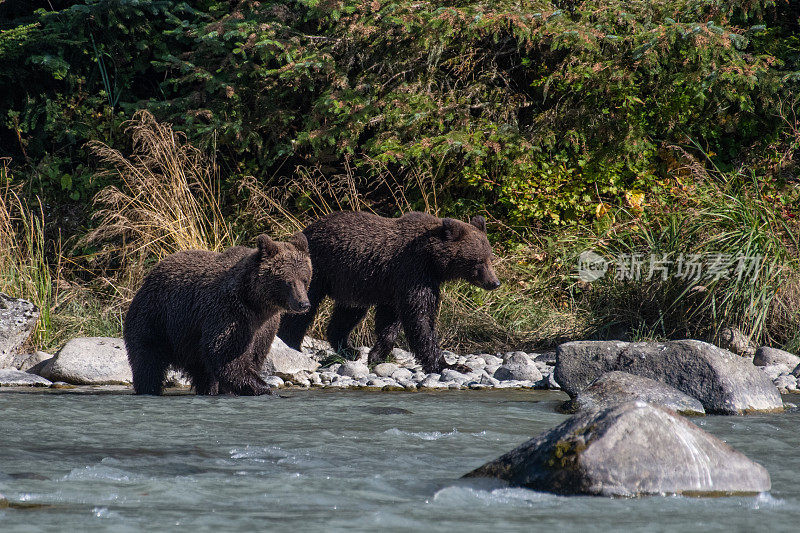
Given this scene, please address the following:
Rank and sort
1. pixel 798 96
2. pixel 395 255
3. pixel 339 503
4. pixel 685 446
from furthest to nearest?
1. pixel 798 96
2. pixel 395 255
3. pixel 685 446
4. pixel 339 503

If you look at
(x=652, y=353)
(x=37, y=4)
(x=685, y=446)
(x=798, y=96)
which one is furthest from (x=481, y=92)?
(x=685, y=446)

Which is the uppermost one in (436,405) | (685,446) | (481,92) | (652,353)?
(481,92)

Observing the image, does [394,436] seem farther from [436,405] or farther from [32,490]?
[32,490]

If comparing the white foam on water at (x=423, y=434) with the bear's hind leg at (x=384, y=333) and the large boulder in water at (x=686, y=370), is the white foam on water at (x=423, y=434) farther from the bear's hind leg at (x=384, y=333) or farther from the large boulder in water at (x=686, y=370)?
the bear's hind leg at (x=384, y=333)

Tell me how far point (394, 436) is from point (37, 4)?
38.9 ft

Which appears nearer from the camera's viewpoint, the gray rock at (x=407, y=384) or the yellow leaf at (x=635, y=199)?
the gray rock at (x=407, y=384)

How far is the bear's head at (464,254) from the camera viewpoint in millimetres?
8547

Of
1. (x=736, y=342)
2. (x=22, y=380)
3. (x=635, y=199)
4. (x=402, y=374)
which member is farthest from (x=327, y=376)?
(x=635, y=199)

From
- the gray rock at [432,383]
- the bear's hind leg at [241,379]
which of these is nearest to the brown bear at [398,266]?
the gray rock at [432,383]

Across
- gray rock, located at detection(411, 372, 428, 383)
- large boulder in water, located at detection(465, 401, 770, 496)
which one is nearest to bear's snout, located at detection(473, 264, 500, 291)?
gray rock, located at detection(411, 372, 428, 383)

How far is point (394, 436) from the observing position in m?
5.38

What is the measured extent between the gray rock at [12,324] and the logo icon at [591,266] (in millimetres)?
5459

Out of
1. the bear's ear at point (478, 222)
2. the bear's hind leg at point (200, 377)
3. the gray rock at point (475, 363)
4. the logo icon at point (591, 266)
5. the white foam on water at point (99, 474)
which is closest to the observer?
the white foam on water at point (99, 474)

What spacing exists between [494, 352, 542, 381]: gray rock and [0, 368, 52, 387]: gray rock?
390 centimetres
